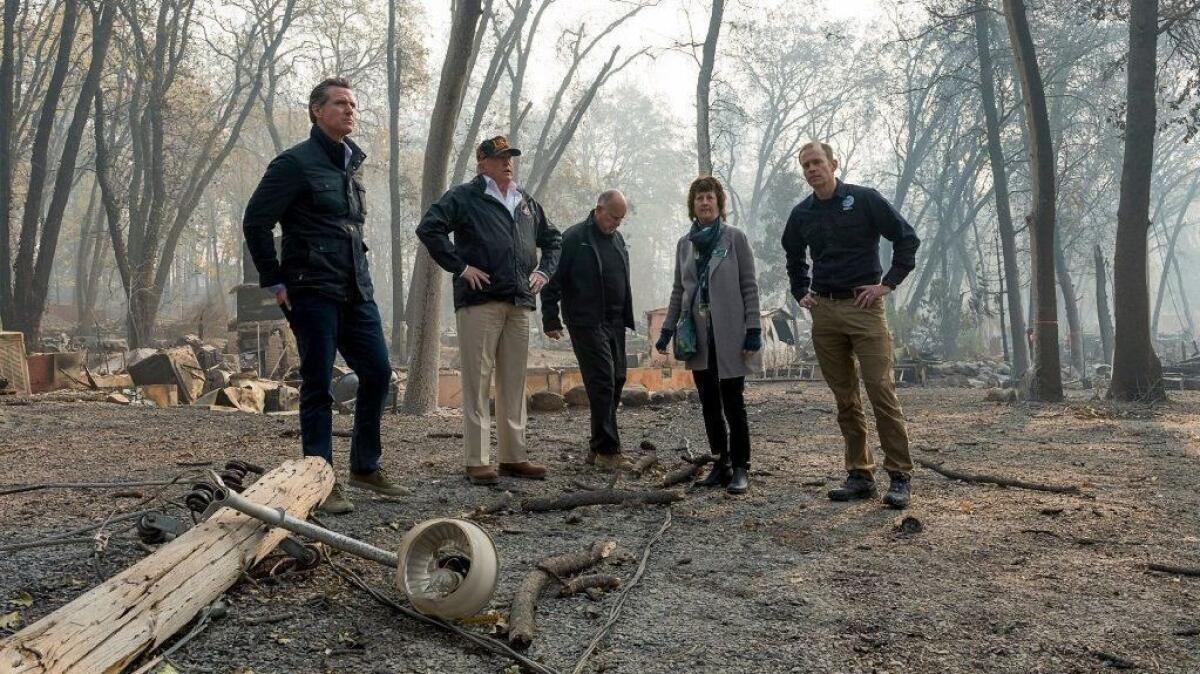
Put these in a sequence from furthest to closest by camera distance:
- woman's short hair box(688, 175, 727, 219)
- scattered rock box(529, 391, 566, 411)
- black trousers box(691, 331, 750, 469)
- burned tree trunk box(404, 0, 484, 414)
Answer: scattered rock box(529, 391, 566, 411), burned tree trunk box(404, 0, 484, 414), woman's short hair box(688, 175, 727, 219), black trousers box(691, 331, 750, 469)

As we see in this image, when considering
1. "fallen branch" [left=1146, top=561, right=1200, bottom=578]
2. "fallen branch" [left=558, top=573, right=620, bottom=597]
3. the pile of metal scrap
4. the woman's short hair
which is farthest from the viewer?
the pile of metal scrap

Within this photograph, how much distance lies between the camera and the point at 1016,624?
336 cm

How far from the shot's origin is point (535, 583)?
3629mm

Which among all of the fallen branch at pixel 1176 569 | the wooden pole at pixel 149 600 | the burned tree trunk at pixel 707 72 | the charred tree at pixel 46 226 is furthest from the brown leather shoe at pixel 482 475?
the burned tree trunk at pixel 707 72

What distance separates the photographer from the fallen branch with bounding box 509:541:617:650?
10.3ft

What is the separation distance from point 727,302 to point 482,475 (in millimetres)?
1918

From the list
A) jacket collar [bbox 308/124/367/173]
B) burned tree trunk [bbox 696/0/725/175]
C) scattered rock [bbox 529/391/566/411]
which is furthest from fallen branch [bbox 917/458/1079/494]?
burned tree trunk [bbox 696/0/725/175]

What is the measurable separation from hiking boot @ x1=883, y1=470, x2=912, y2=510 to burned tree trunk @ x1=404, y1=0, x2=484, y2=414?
5356mm

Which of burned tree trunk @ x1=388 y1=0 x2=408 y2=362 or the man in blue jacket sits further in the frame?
burned tree trunk @ x1=388 y1=0 x2=408 y2=362

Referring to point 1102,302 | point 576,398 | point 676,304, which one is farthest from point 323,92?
point 1102,302

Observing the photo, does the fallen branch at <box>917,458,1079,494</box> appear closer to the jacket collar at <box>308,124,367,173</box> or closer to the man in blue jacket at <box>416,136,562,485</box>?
the man in blue jacket at <box>416,136,562,485</box>

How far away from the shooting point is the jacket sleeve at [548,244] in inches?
245

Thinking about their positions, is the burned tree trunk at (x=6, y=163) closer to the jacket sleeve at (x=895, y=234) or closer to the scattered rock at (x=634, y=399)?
the scattered rock at (x=634, y=399)

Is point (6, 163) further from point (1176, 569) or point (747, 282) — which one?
point (1176, 569)
